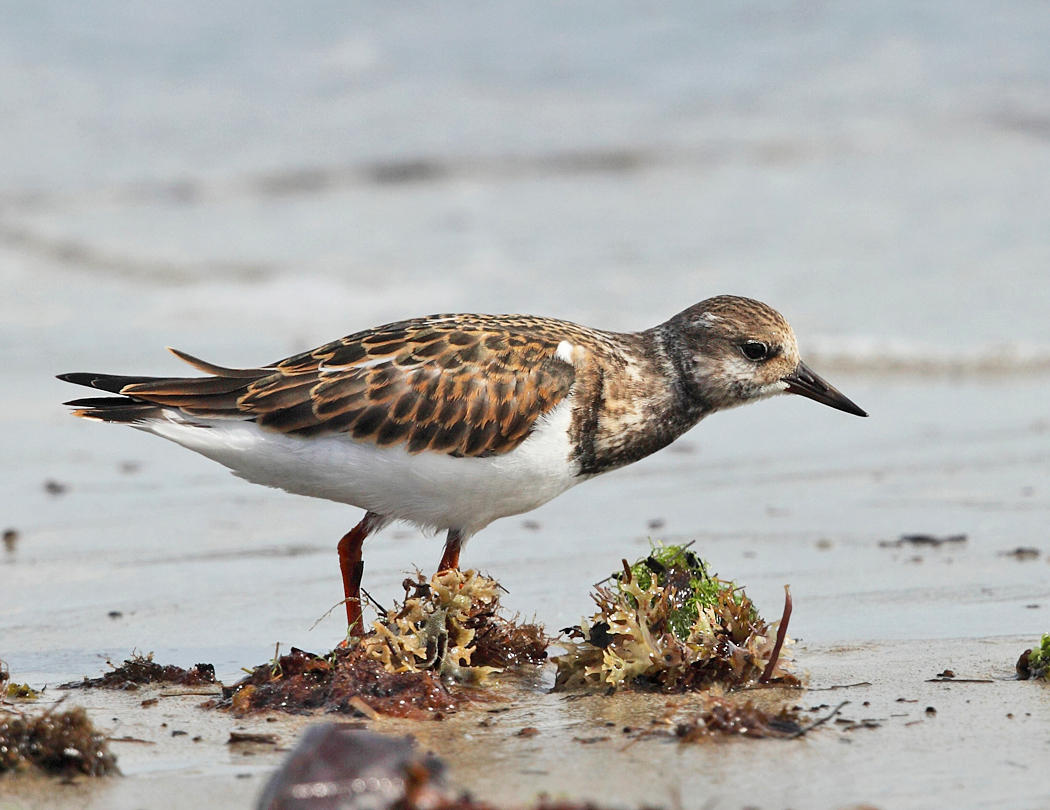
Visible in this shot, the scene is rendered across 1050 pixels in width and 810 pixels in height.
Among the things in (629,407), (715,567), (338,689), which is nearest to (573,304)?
(715,567)

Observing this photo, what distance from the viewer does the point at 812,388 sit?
14.5ft

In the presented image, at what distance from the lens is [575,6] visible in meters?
14.7

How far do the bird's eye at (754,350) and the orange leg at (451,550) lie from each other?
1.02 metres

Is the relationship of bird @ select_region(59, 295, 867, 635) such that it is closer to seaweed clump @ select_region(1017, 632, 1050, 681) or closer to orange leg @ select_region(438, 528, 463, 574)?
orange leg @ select_region(438, 528, 463, 574)

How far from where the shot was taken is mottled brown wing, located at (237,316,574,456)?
12.8 feet

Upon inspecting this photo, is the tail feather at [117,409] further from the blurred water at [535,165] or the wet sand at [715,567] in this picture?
the blurred water at [535,165]

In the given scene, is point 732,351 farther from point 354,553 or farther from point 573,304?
point 573,304

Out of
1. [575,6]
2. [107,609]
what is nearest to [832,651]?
[107,609]

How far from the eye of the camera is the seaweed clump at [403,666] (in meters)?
3.26

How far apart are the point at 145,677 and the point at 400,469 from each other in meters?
0.87

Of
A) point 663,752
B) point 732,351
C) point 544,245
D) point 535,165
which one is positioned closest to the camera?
point 663,752

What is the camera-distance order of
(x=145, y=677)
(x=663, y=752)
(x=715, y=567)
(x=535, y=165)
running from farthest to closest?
(x=535, y=165)
(x=715, y=567)
(x=145, y=677)
(x=663, y=752)

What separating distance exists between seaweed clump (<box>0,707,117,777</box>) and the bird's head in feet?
7.09

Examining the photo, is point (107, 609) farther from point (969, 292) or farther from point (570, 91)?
point (570, 91)
